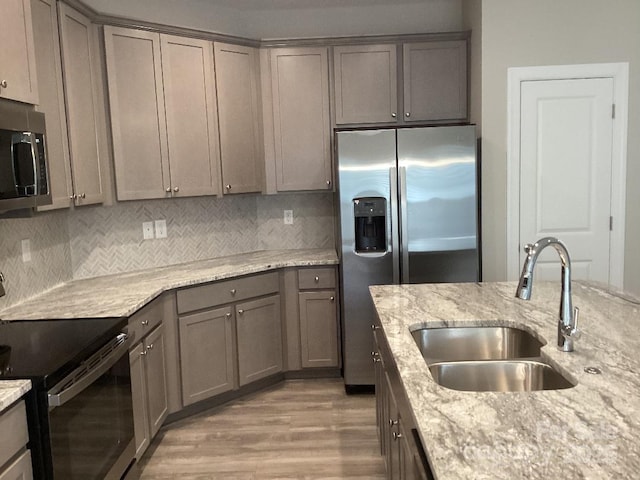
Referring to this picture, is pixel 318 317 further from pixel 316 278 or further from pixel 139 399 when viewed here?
pixel 139 399

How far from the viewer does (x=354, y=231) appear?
3.64 m

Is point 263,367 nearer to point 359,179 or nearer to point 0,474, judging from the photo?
point 359,179

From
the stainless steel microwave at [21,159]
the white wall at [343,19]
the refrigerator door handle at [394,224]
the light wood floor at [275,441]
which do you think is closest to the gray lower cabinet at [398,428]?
the light wood floor at [275,441]

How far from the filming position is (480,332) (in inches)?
84.5

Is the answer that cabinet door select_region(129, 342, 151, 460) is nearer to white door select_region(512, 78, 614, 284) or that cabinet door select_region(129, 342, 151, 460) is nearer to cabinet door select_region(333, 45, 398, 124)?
cabinet door select_region(333, 45, 398, 124)

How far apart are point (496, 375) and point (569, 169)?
8.15 ft

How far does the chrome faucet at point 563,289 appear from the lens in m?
1.67

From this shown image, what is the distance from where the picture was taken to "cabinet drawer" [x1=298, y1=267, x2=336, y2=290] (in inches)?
153

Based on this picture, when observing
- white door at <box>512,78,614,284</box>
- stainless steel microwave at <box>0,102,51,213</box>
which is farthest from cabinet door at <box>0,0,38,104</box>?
white door at <box>512,78,614,284</box>

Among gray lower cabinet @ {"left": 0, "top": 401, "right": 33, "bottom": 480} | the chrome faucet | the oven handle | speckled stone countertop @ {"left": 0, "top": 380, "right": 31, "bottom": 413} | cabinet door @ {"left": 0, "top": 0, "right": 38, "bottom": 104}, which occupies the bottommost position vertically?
gray lower cabinet @ {"left": 0, "top": 401, "right": 33, "bottom": 480}

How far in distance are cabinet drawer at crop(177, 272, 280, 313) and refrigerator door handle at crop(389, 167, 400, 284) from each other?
0.83 meters

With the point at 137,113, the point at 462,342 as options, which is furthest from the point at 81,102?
the point at 462,342

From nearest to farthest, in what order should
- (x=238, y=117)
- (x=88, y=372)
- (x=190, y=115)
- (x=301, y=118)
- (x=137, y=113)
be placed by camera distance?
1. (x=88, y=372)
2. (x=137, y=113)
3. (x=190, y=115)
4. (x=238, y=117)
5. (x=301, y=118)

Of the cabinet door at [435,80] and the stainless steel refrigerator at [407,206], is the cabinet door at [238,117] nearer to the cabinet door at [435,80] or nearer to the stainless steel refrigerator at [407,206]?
the stainless steel refrigerator at [407,206]
